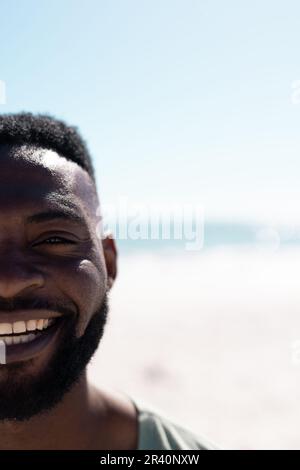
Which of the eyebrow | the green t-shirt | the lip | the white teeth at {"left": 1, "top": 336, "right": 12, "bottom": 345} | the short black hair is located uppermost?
the short black hair

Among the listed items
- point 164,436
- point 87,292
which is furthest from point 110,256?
point 164,436

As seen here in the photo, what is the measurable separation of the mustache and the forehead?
0.43 m

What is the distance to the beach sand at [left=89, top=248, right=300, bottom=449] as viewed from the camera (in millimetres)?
7316

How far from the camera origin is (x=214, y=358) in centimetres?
1063

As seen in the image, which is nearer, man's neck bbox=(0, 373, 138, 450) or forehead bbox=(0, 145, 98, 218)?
forehead bbox=(0, 145, 98, 218)

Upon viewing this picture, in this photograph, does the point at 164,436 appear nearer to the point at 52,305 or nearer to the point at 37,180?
the point at 52,305

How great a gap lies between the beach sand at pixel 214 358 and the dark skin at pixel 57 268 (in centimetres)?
34

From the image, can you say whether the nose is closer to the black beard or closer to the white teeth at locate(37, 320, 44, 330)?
the white teeth at locate(37, 320, 44, 330)

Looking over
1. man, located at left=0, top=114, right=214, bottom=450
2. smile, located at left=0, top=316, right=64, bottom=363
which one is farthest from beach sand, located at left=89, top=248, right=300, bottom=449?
smile, located at left=0, top=316, right=64, bottom=363

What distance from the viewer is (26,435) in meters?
2.79

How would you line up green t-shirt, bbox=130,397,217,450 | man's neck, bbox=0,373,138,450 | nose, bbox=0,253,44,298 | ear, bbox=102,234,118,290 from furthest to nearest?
1. ear, bbox=102,234,118,290
2. green t-shirt, bbox=130,397,217,450
3. man's neck, bbox=0,373,138,450
4. nose, bbox=0,253,44,298

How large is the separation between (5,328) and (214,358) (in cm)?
869

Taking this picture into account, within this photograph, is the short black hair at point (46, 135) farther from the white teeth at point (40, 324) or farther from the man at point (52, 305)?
the white teeth at point (40, 324)

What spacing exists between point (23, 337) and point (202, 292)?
19051 mm
